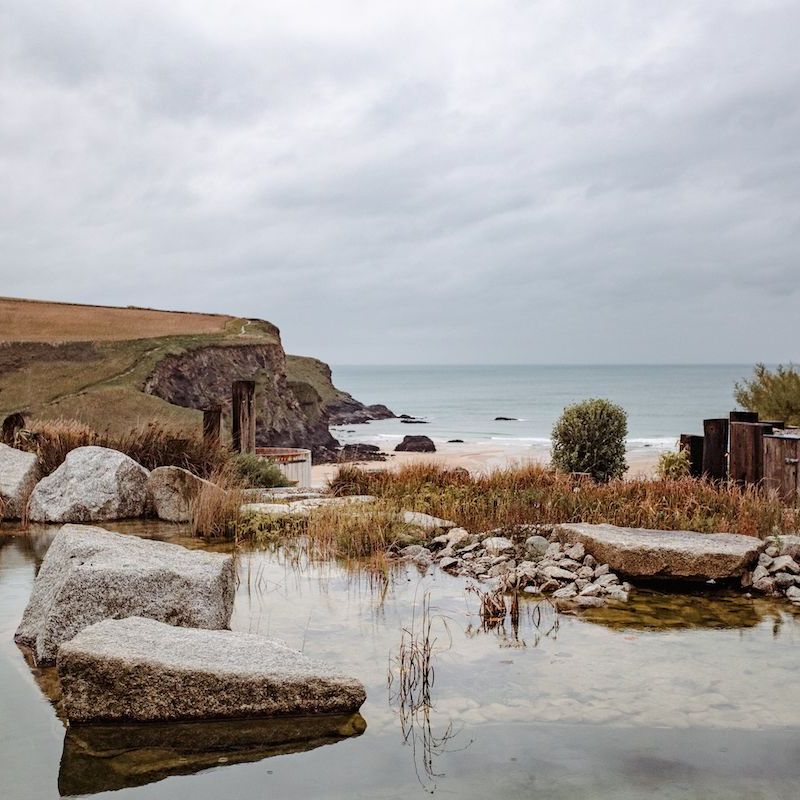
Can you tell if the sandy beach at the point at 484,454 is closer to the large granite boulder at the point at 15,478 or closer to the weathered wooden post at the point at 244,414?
the weathered wooden post at the point at 244,414

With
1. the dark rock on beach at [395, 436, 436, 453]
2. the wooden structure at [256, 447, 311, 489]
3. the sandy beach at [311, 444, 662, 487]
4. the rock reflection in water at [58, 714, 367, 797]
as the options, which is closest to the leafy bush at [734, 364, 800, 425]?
the wooden structure at [256, 447, 311, 489]

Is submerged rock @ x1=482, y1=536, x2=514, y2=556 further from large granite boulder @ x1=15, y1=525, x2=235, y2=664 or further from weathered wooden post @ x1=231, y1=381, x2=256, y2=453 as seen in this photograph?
weathered wooden post @ x1=231, y1=381, x2=256, y2=453

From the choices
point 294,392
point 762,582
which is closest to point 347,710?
point 762,582

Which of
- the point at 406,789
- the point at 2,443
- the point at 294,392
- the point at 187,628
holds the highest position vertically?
the point at 294,392

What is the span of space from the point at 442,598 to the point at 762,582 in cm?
270

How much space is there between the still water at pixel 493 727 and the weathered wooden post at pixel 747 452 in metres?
5.46

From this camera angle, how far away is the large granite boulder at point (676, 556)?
7.55m

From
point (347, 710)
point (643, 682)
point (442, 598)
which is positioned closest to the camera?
point (347, 710)

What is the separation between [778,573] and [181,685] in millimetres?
5286

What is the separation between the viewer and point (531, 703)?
489 cm

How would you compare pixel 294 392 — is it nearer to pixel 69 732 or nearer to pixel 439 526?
pixel 439 526

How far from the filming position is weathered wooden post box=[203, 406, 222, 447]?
1390cm

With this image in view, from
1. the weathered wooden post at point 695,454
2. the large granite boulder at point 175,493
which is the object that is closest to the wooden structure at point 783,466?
the weathered wooden post at point 695,454

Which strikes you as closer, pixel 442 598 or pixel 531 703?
pixel 531 703
